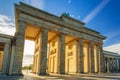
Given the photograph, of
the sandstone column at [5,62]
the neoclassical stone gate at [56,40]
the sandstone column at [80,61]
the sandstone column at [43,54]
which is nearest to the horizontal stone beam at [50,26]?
the neoclassical stone gate at [56,40]

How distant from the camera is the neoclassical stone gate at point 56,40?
16422 mm

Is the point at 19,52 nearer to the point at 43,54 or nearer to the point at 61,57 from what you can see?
the point at 43,54

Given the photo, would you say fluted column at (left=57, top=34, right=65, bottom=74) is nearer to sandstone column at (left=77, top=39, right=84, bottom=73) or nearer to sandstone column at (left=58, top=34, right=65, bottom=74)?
sandstone column at (left=58, top=34, right=65, bottom=74)

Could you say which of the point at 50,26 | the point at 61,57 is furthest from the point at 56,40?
the point at 61,57

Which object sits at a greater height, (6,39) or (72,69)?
(6,39)

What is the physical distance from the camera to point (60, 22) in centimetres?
2120

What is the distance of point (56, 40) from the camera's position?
23.3m

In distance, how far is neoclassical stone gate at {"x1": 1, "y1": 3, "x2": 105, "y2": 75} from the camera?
1642 cm

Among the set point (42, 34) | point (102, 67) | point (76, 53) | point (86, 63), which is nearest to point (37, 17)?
point (42, 34)

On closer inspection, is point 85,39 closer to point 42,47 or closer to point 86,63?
point 86,63

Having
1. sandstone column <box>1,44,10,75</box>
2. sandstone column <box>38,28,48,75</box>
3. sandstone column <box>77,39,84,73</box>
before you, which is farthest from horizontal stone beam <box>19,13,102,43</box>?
sandstone column <box>1,44,10,75</box>

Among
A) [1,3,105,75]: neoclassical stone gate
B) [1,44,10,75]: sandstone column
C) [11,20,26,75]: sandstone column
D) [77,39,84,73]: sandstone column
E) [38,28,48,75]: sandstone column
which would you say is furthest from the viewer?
[77,39,84,73]: sandstone column

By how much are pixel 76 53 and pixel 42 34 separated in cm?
949

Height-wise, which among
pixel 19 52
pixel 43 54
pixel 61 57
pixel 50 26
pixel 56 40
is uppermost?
pixel 50 26
